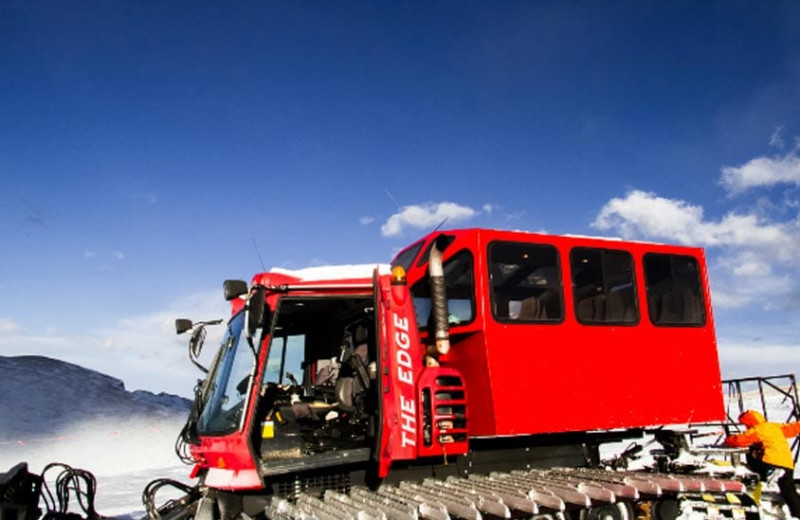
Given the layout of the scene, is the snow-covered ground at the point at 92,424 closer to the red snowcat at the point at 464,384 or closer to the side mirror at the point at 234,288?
the red snowcat at the point at 464,384

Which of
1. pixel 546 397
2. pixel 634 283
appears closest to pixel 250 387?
pixel 546 397

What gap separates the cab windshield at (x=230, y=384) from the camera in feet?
19.1

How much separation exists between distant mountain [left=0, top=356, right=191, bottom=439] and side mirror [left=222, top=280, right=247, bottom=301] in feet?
84.8

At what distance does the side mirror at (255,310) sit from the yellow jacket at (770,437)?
664cm

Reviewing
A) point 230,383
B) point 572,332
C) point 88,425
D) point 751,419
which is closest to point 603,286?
point 572,332

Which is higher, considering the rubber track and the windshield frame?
the windshield frame

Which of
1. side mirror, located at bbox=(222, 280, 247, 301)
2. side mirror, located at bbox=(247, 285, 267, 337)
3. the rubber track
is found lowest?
the rubber track

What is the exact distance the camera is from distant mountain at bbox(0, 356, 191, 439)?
2838cm

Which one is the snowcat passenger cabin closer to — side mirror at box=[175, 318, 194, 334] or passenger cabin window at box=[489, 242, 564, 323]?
passenger cabin window at box=[489, 242, 564, 323]

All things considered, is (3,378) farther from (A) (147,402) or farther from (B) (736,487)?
(B) (736,487)

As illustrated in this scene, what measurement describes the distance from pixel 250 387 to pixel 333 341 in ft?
6.45

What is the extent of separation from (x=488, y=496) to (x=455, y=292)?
7.55 feet

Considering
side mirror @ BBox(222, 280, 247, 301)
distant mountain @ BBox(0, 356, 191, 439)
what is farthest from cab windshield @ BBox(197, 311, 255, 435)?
distant mountain @ BBox(0, 356, 191, 439)

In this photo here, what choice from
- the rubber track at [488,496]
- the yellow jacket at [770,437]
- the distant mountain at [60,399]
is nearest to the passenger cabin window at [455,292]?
the rubber track at [488,496]
